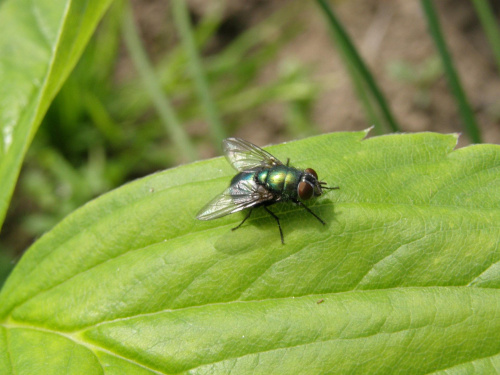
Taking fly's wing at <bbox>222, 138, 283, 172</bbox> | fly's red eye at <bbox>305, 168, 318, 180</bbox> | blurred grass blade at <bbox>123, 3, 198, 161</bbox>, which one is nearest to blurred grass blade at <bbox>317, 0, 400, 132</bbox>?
fly's wing at <bbox>222, 138, 283, 172</bbox>

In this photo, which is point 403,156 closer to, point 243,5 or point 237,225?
point 237,225

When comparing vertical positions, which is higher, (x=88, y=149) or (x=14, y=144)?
(x=88, y=149)

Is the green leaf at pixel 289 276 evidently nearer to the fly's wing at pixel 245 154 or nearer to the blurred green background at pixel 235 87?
the fly's wing at pixel 245 154

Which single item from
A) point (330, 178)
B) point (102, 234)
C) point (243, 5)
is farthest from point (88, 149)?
point (330, 178)

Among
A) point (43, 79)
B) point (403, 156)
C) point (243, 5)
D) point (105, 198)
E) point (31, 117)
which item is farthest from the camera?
point (243, 5)

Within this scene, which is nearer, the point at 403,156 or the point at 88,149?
the point at 403,156

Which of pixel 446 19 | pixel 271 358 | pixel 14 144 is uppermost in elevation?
pixel 446 19

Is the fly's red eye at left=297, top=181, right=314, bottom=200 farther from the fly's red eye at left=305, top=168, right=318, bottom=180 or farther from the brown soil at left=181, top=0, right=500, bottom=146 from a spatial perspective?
the brown soil at left=181, top=0, right=500, bottom=146

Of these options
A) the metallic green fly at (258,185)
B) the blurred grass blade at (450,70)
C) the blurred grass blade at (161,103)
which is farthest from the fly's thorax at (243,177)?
the blurred grass blade at (161,103)
